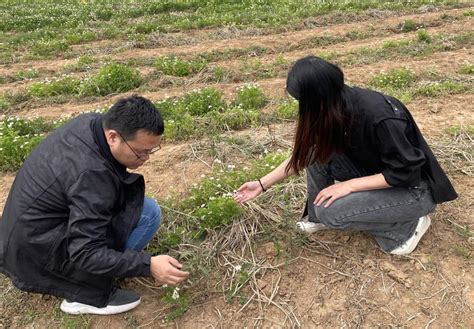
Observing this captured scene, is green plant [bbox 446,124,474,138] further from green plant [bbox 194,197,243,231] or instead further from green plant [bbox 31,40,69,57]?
green plant [bbox 31,40,69,57]

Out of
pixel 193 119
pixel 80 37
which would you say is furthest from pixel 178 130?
pixel 80 37

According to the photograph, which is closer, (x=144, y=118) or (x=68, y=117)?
(x=144, y=118)

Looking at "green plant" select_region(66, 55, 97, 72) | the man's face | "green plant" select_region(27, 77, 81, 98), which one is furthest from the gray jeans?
"green plant" select_region(66, 55, 97, 72)

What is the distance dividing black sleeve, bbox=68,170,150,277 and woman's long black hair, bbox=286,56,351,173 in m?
1.17

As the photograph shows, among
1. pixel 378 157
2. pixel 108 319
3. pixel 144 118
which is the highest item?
pixel 144 118

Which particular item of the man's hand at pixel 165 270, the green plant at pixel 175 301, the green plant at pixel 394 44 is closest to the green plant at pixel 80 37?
the green plant at pixel 394 44

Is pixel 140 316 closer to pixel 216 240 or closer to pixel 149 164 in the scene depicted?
pixel 216 240

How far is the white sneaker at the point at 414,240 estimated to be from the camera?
10.5 ft

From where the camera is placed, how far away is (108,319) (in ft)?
9.81

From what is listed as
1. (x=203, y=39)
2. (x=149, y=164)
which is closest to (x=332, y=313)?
(x=149, y=164)

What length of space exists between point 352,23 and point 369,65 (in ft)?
11.9

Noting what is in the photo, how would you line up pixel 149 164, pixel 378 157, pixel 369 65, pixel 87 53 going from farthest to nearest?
pixel 87 53
pixel 369 65
pixel 149 164
pixel 378 157

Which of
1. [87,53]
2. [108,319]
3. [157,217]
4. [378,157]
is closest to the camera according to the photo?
[378,157]

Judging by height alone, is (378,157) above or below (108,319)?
above
